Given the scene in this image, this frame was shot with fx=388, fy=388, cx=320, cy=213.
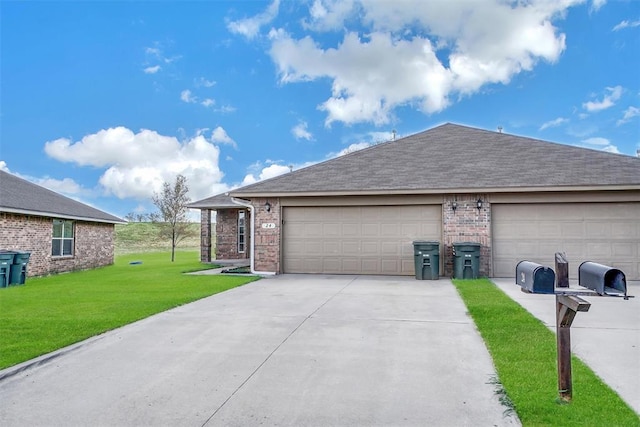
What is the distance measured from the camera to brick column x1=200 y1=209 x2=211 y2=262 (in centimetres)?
1930

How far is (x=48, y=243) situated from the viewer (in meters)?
14.2

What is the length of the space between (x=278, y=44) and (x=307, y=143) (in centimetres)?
1057

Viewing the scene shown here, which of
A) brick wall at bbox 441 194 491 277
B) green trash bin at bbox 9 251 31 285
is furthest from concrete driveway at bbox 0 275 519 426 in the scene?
green trash bin at bbox 9 251 31 285

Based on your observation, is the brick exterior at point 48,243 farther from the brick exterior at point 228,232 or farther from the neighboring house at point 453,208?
the neighboring house at point 453,208

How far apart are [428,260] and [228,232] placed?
38.0 ft

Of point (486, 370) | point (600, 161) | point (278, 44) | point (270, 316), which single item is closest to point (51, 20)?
point (278, 44)

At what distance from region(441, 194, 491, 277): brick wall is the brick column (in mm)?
12103

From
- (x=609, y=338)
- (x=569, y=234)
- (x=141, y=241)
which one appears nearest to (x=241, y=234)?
(x=569, y=234)

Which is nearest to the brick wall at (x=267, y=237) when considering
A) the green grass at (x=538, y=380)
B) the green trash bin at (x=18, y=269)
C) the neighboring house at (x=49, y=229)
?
the green trash bin at (x=18, y=269)

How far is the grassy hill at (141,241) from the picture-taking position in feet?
109

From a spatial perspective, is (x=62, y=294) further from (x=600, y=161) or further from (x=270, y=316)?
(x=600, y=161)

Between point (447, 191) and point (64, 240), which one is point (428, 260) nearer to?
point (447, 191)

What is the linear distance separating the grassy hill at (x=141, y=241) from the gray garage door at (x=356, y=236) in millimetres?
21619

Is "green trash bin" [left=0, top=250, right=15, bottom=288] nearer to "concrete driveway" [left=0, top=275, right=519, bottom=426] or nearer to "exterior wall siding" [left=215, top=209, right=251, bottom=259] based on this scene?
"concrete driveway" [left=0, top=275, right=519, bottom=426]
